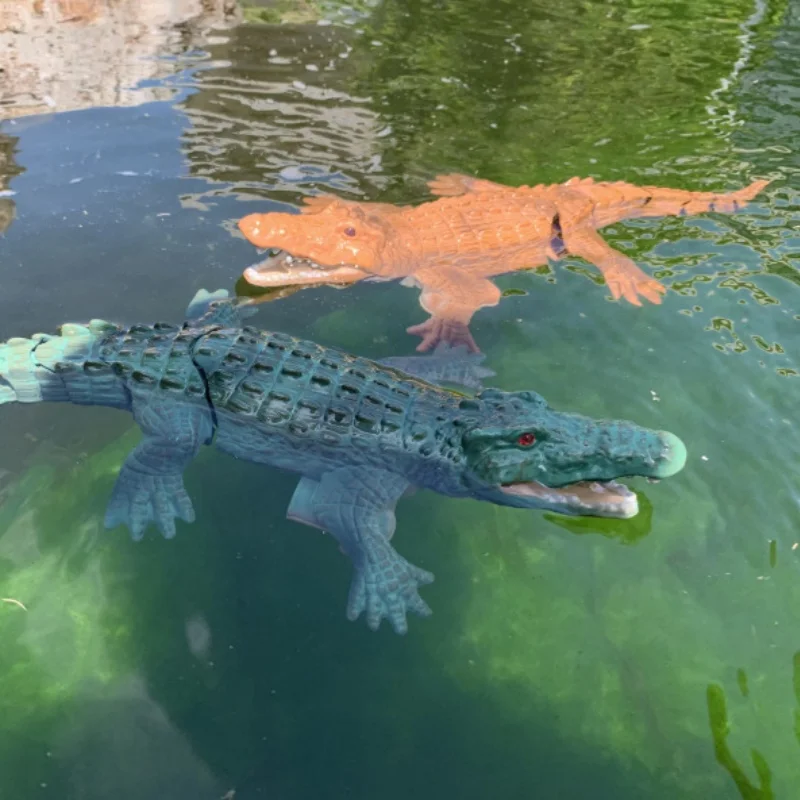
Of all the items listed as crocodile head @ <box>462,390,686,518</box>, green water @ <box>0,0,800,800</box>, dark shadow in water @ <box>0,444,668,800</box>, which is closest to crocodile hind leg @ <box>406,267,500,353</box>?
green water @ <box>0,0,800,800</box>

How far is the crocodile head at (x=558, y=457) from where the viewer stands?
317 centimetres

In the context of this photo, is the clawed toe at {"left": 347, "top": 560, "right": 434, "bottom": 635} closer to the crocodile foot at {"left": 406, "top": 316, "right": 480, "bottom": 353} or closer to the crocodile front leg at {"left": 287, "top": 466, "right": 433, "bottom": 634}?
the crocodile front leg at {"left": 287, "top": 466, "right": 433, "bottom": 634}

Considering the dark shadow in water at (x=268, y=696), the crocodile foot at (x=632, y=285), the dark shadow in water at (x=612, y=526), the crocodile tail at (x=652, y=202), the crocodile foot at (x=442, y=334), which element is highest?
the crocodile tail at (x=652, y=202)

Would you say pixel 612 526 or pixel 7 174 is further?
pixel 7 174

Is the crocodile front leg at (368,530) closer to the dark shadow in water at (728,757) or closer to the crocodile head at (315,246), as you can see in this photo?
the dark shadow in water at (728,757)

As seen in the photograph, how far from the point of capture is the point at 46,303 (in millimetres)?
4734

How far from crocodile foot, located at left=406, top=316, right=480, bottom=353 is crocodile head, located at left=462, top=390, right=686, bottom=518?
1.08 m

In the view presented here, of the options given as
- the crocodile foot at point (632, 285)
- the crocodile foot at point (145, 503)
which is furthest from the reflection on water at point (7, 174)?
the crocodile foot at point (632, 285)

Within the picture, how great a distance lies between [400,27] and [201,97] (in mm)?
3634

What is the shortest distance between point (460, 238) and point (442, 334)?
1.22 metres

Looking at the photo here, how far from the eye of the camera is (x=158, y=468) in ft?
12.1

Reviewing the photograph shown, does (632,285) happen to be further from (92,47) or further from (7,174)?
(92,47)

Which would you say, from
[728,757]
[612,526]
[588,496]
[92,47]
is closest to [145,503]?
[588,496]

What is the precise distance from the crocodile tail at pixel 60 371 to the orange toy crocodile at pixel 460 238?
1.43m
